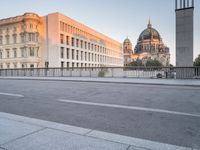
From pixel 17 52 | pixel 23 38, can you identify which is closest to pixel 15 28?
pixel 23 38

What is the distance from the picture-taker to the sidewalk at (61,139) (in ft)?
9.59

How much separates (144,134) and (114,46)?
94633mm

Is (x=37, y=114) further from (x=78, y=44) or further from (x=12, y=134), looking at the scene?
(x=78, y=44)

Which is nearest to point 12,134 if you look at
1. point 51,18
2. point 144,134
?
point 144,134

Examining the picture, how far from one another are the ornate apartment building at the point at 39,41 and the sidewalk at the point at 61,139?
A: 44441 mm

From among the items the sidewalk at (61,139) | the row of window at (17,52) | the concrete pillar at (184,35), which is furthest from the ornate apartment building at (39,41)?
the sidewalk at (61,139)

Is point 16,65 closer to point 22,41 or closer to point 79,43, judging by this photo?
point 22,41

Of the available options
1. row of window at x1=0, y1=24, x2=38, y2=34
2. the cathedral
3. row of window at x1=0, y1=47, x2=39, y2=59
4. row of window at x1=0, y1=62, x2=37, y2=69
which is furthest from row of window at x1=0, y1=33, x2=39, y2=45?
the cathedral

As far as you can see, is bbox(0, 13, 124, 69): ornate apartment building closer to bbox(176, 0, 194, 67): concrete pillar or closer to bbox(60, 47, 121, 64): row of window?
bbox(60, 47, 121, 64): row of window

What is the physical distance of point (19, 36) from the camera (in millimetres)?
52688

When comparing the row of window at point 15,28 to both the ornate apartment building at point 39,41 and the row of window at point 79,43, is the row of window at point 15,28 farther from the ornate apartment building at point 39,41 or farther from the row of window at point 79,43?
the row of window at point 79,43

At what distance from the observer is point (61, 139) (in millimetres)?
3240

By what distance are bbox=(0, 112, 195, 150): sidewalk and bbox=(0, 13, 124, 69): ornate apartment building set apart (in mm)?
44441

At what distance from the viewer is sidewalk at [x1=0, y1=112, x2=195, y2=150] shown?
2924mm
